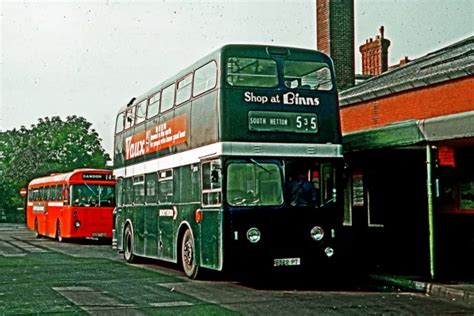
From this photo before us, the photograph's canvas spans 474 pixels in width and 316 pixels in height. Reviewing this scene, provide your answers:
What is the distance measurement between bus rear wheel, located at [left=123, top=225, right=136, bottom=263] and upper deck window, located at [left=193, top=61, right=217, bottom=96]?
6.28 meters

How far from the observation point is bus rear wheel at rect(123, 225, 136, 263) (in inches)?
820

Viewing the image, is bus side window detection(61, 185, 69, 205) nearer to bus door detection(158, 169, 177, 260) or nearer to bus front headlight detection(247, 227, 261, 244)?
bus door detection(158, 169, 177, 260)

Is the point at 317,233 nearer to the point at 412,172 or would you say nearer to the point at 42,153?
the point at 412,172

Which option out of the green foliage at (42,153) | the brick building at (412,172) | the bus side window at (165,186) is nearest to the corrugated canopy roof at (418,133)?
the brick building at (412,172)

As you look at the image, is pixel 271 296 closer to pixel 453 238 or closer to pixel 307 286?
pixel 307 286

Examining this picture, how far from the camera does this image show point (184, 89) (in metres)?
16.6

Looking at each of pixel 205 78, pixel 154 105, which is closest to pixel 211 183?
pixel 205 78

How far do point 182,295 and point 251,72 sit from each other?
409 centimetres

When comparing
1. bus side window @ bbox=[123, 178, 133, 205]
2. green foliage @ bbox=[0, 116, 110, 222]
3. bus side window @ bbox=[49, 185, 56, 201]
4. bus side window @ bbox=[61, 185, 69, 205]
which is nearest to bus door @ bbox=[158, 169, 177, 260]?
bus side window @ bbox=[123, 178, 133, 205]

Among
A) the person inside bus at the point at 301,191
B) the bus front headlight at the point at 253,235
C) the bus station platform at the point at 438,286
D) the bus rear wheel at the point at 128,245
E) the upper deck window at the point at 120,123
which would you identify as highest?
the upper deck window at the point at 120,123

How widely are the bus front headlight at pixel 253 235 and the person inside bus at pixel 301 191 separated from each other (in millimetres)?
799

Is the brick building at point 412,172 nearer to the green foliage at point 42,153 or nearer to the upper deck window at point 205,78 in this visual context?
the upper deck window at point 205,78

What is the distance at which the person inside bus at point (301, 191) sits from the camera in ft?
47.1

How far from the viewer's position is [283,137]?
1440 centimetres
